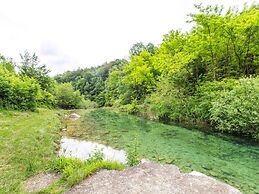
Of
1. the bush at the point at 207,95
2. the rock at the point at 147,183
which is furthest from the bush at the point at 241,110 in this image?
the rock at the point at 147,183

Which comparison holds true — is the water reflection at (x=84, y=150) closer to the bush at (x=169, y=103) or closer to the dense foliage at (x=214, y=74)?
the dense foliage at (x=214, y=74)

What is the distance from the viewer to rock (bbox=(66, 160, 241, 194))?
21.6 ft

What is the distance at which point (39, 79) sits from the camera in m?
38.2

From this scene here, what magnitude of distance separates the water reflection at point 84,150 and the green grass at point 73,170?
2.52 m

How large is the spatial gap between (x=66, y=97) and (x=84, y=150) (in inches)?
1557

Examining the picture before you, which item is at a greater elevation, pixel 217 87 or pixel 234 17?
pixel 234 17

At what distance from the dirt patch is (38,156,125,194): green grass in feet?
0.84

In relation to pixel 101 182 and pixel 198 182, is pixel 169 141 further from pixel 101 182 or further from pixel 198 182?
pixel 101 182

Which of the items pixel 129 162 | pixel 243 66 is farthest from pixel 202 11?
pixel 129 162

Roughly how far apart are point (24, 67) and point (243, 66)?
32.2 metres

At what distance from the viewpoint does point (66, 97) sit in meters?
50.8

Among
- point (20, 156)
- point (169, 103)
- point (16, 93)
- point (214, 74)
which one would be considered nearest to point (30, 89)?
point (16, 93)

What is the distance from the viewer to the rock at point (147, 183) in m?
6.57

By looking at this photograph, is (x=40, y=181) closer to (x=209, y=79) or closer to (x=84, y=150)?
(x=84, y=150)
